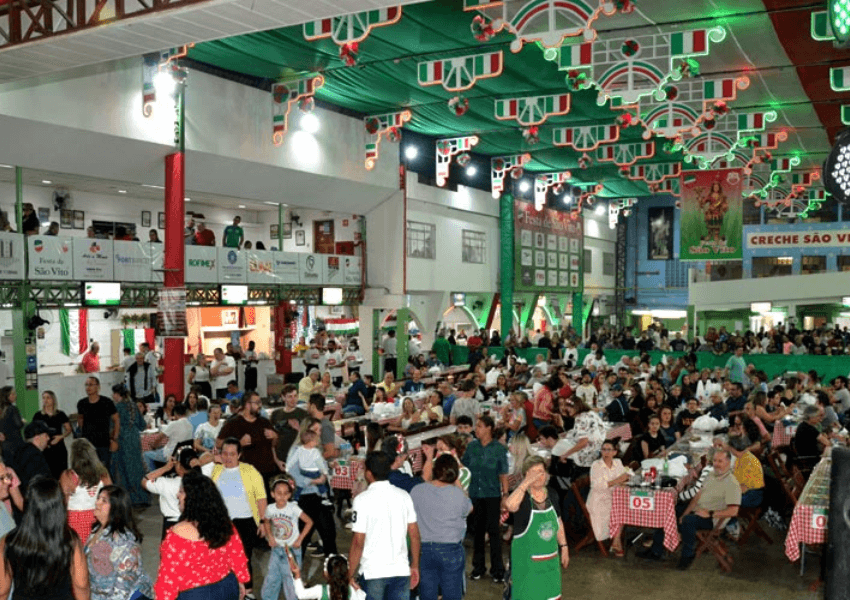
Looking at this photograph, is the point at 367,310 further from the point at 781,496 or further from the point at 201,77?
the point at 781,496

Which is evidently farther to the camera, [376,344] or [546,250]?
[546,250]

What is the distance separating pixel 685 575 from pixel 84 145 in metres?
11.4

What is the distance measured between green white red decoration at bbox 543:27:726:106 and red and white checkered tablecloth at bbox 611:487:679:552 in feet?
22.4

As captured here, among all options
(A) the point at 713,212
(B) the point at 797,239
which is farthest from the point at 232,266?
(B) the point at 797,239

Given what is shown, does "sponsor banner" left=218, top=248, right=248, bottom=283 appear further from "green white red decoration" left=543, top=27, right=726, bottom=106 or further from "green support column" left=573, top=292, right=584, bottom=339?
"green support column" left=573, top=292, right=584, bottom=339

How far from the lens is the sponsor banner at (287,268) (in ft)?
64.4

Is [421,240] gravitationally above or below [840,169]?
above

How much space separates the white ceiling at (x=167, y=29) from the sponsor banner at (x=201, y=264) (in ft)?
25.6

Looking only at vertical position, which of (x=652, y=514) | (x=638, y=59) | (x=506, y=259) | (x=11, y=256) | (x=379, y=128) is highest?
(x=379, y=128)

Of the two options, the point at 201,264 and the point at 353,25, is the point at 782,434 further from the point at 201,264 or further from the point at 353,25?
the point at 201,264

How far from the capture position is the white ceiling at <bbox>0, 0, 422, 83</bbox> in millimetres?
7199

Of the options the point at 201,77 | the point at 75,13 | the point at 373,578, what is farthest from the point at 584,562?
the point at 201,77

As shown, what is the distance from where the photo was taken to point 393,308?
22.6 m

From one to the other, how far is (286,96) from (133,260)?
15.0 ft
